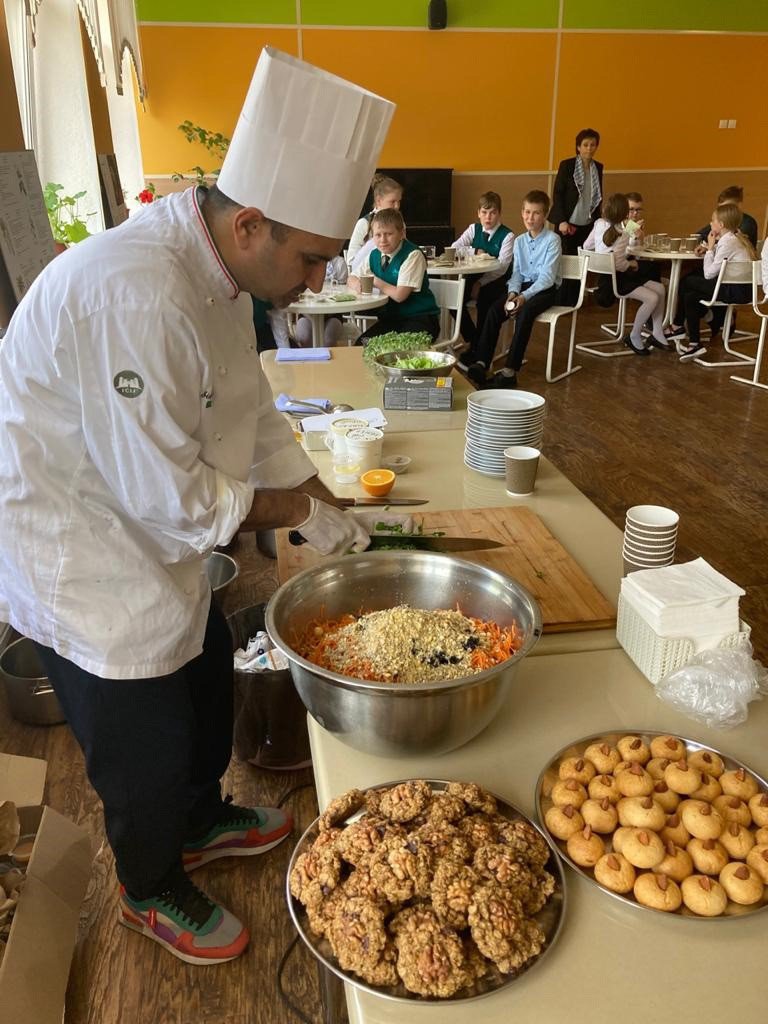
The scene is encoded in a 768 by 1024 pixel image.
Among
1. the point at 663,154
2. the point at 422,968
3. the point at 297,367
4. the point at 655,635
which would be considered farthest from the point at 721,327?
the point at 422,968

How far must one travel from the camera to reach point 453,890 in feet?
2.53

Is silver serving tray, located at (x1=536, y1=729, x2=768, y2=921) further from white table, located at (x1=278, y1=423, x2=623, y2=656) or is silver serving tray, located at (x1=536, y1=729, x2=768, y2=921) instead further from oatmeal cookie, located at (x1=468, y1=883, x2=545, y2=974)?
white table, located at (x1=278, y1=423, x2=623, y2=656)

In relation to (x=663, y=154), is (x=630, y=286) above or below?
below

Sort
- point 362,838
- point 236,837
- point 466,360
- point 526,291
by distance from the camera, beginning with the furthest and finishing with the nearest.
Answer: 1. point 466,360
2. point 526,291
3. point 236,837
4. point 362,838

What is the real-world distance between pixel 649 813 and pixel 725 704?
267mm

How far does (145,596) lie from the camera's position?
1.14 metres

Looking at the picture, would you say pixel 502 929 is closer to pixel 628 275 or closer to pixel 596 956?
pixel 596 956

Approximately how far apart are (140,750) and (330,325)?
367 centimetres

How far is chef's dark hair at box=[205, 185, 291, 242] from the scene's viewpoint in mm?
1113

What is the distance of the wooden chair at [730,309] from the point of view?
17.3ft

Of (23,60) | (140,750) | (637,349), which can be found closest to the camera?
(140,750)

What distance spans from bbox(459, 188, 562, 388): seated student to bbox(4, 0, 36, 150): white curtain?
2959mm

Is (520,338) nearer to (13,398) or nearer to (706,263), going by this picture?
(706,263)

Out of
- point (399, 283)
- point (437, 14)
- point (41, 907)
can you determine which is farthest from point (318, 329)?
point (437, 14)
